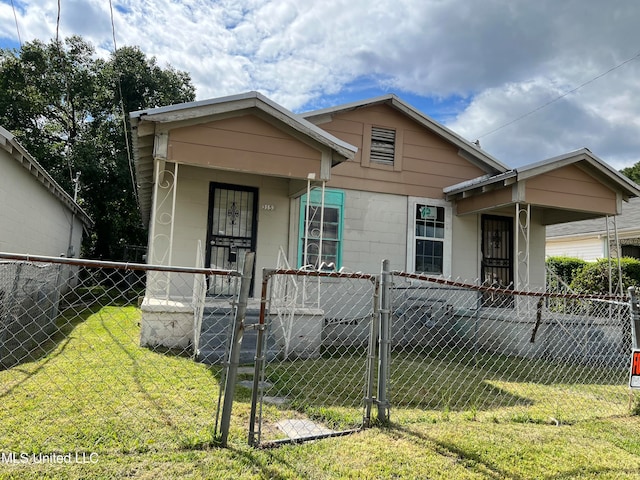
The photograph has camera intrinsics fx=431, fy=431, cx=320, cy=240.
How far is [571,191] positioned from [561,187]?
281 millimetres

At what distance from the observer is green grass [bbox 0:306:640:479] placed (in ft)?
9.14

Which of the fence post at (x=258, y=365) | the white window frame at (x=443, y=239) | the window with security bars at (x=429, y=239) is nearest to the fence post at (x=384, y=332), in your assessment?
the fence post at (x=258, y=365)

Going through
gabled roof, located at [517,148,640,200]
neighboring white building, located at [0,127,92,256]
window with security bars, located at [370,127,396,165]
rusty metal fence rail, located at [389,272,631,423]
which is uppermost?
window with security bars, located at [370,127,396,165]

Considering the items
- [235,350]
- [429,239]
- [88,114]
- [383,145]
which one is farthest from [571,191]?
[88,114]

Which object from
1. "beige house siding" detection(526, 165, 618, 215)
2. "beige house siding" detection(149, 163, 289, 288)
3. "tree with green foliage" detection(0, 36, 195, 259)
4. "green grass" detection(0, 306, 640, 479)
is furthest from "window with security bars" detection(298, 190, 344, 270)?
"tree with green foliage" detection(0, 36, 195, 259)

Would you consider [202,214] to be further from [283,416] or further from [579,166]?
[579,166]

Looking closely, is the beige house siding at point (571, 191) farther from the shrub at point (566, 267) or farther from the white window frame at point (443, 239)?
the shrub at point (566, 267)

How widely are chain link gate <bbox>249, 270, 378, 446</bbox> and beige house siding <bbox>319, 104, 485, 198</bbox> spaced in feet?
7.40

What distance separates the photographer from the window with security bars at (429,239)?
9.48 metres

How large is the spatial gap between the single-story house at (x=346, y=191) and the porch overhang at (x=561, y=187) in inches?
1.0

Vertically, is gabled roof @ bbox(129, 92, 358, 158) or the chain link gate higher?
gabled roof @ bbox(129, 92, 358, 158)

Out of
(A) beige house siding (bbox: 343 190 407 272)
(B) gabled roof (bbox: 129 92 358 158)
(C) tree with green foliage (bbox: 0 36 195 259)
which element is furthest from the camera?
(C) tree with green foliage (bbox: 0 36 195 259)

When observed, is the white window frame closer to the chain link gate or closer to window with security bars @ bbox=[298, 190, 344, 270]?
the chain link gate

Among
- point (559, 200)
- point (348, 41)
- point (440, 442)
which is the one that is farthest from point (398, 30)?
point (440, 442)
